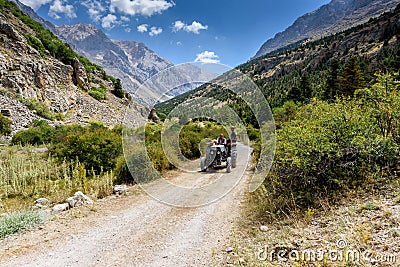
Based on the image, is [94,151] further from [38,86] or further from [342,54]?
[342,54]

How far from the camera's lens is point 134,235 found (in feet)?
16.6

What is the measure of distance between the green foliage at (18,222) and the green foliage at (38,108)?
2888 cm

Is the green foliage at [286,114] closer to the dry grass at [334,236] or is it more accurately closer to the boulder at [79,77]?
the dry grass at [334,236]

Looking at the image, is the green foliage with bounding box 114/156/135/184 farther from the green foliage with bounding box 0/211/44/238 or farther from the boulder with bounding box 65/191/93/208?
the green foliage with bounding box 0/211/44/238

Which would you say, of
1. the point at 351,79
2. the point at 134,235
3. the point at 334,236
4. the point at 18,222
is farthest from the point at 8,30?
the point at 351,79

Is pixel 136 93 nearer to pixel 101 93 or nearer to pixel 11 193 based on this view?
pixel 11 193

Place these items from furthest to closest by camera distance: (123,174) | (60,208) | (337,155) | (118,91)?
(118,91) → (123,174) → (60,208) → (337,155)

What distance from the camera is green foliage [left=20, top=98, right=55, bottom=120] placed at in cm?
3052

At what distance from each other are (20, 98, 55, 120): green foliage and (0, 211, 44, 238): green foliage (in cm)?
2888

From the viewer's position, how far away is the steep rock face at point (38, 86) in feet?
96.6

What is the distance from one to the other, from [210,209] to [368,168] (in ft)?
12.1

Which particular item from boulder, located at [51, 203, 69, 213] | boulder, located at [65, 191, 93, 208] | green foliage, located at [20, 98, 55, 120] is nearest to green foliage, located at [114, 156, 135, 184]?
boulder, located at [65, 191, 93, 208]

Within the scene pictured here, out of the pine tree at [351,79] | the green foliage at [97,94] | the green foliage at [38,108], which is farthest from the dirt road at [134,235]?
the green foliage at [97,94]

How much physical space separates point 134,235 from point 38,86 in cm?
3683
